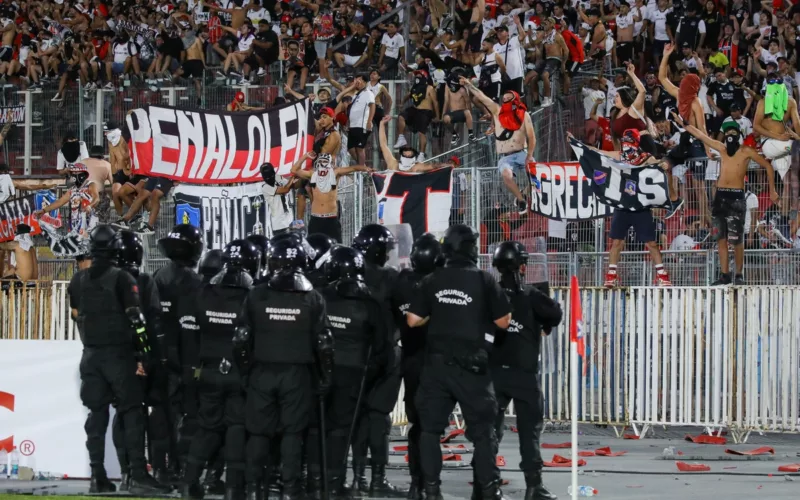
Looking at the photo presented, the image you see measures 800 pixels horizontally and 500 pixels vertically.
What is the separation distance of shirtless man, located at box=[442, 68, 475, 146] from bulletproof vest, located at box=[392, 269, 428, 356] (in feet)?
34.4

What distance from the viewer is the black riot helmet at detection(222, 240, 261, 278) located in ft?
34.1

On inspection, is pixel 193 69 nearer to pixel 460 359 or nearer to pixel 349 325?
pixel 349 325

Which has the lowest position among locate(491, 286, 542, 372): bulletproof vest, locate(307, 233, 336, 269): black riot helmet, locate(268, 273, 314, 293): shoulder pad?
locate(491, 286, 542, 372): bulletproof vest

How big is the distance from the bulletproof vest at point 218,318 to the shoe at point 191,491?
109 cm

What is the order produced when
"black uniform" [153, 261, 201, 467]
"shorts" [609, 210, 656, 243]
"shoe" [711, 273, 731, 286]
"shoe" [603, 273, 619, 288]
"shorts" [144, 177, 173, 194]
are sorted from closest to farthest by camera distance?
"black uniform" [153, 261, 201, 467] → "shoe" [711, 273, 731, 286] → "shoe" [603, 273, 619, 288] → "shorts" [609, 210, 656, 243] → "shorts" [144, 177, 173, 194]

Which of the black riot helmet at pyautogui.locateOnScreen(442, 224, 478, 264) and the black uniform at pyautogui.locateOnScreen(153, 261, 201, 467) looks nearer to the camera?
the black riot helmet at pyautogui.locateOnScreen(442, 224, 478, 264)

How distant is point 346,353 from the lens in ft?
34.4

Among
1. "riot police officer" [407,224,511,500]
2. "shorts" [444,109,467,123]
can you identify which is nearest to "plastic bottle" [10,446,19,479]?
"riot police officer" [407,224,511,500]

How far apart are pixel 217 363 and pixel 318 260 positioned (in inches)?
58.9

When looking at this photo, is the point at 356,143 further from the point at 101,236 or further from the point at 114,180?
the point at 101,236

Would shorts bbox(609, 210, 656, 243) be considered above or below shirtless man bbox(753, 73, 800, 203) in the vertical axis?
below

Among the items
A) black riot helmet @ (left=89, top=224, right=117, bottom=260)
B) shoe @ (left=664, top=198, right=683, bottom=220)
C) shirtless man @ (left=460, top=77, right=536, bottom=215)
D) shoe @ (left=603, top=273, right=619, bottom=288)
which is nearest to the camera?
black riot helmet @ (left=89, top=224, right=117, bottom=260)

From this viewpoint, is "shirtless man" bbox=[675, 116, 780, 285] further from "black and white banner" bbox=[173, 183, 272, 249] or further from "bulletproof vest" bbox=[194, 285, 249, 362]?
"bulletproof vest" bbox=[194, 285, 249, 362]

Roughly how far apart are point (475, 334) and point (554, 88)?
1237 cm
